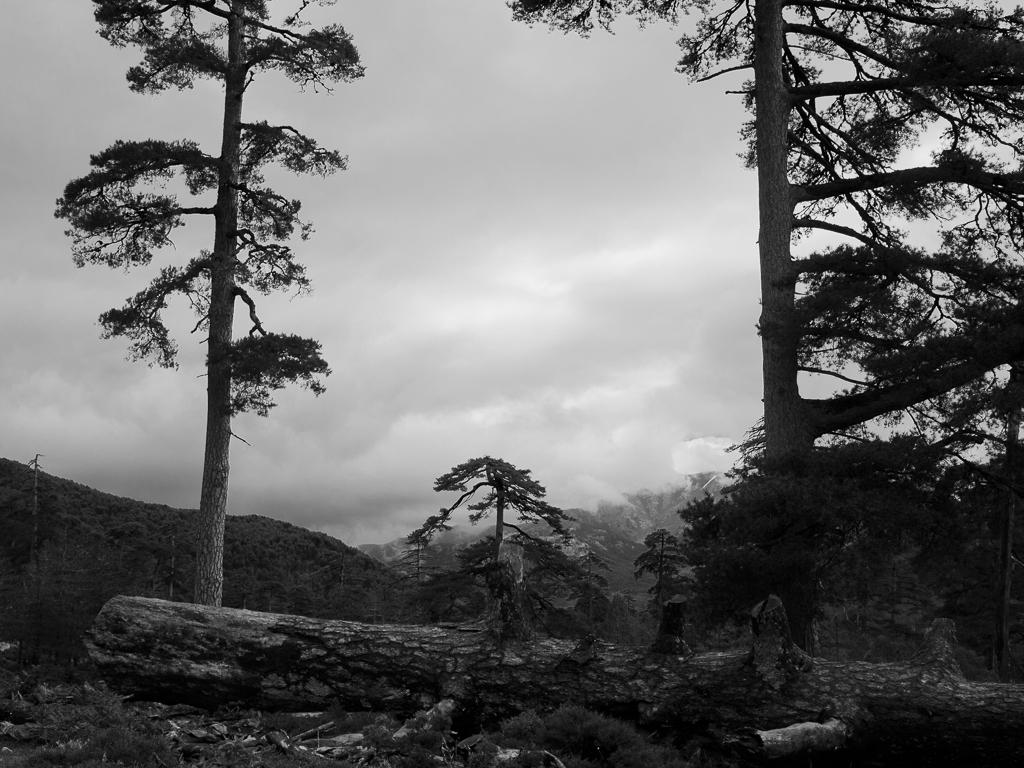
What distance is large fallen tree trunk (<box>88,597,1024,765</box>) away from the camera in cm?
641

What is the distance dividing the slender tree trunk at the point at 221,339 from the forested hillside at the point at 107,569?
1705cm

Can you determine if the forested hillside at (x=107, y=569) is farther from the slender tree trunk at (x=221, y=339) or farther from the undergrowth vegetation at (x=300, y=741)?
the undergrowth vegetation at (x=300, y=741)

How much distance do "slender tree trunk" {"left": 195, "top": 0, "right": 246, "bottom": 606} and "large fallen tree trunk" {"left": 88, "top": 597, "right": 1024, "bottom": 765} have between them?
252 inches

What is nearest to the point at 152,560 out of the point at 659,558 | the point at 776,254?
the point at 659,558

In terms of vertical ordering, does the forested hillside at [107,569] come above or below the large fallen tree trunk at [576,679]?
below

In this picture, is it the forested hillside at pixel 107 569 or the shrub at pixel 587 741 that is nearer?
the shrub at pixel 587 741

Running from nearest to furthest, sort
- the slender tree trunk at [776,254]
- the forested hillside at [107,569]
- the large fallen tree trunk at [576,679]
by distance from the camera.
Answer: the large fallen tree trunk at [576,679] → the slender tree trunk at [776,254] → the forested hillside at [107,569]

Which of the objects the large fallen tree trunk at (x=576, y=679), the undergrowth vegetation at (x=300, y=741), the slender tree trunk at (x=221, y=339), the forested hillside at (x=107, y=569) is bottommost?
the forested hillside at (x=107, y=569)

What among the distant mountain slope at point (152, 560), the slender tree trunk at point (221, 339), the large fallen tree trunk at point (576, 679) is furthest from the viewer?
the distant mountain slope at point (152, 560)

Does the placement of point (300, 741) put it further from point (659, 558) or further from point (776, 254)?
point (659, 558)

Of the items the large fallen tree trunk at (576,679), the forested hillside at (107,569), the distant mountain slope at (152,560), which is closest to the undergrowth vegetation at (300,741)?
the large fallen tree trunk at (576,679)

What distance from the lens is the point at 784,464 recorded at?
33.5ft

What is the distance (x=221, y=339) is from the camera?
15602mm

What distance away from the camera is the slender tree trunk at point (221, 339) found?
1461 centimetres
